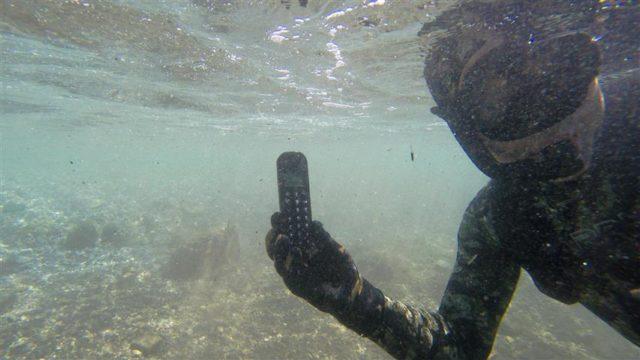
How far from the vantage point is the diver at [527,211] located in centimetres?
169

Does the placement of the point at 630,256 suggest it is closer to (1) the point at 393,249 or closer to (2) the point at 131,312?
(2) the point at 131,312

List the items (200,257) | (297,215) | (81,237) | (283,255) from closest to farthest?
1. (283,255)
2. (297,215)
3. (200,257)
4. (81,237)

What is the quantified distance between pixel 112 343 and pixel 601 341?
55.3 ft

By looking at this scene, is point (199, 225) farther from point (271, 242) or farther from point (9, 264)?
point (271, 242)

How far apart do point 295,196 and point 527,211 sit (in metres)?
1.55

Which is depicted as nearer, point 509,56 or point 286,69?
point 509,56

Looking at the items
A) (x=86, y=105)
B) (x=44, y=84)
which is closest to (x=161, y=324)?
(x=44, y=84)

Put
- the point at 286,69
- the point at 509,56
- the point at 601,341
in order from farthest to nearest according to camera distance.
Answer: the point at 286,69 → the point at 601,341 → the point at 509,56

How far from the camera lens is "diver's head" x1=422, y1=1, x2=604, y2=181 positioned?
168cm

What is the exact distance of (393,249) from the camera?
808 inches

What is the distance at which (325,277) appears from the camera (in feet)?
6.49

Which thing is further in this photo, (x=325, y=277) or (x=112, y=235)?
(x=112, y=235)

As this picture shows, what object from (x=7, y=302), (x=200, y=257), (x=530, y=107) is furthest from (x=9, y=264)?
(x=530, y=107)

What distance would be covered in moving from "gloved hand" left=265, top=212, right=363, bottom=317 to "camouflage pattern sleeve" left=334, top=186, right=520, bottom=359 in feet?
0.32
